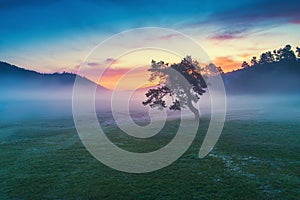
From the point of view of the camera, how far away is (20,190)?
17234 mm

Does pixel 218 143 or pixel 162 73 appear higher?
pixel 162 73

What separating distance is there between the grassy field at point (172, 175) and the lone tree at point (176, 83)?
949 inches

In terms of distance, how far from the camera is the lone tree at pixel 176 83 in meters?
53.0

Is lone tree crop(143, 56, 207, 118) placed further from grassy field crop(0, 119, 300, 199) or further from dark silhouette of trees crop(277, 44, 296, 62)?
dark silhouette of trees crop(277, 44, 296, 62)

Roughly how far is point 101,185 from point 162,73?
39651 millimetres

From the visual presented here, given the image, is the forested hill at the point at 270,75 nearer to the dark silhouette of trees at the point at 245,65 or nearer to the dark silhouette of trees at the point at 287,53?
the dark silhouette of trees at the point at 287,53

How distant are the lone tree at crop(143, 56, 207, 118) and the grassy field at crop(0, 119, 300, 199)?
2410cm

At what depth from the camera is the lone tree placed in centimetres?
5296

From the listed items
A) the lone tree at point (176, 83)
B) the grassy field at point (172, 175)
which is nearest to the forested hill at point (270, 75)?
the lone tree at point (176, 83)

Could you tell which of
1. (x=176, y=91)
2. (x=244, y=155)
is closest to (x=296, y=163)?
(x=244, y=155)

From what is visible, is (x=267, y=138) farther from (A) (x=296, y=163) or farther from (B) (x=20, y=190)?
(B) (x=20, y=190)

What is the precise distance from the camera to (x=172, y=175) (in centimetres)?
1936

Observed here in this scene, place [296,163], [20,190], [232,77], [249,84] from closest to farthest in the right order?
[20,190]
[296,163]
[249,84]
[232,77]

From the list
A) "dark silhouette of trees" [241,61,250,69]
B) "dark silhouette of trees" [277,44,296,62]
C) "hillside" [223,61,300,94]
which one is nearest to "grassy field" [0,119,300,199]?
"hillside" [223,61,300,94]
